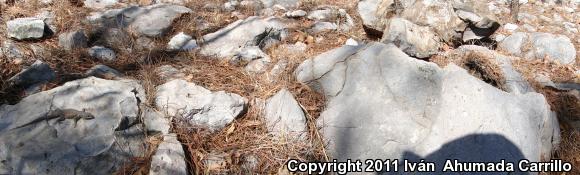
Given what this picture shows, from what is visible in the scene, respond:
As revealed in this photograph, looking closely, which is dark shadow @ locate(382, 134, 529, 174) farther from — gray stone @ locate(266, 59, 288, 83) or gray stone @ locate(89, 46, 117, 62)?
gray stone @ locate(89, 46, 117, 62)

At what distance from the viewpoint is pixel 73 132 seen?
2143mm

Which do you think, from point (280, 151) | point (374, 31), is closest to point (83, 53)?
point (280, 151)

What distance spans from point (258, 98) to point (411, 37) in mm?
1489

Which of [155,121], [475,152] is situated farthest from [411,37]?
[155,121]

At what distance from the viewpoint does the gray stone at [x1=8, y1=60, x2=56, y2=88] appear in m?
2.51

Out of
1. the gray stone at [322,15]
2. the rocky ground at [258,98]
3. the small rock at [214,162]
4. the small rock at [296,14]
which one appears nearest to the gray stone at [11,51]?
the rocky ground at [258,98]

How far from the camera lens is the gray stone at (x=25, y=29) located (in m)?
3.12

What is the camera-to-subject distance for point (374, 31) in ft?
12.4

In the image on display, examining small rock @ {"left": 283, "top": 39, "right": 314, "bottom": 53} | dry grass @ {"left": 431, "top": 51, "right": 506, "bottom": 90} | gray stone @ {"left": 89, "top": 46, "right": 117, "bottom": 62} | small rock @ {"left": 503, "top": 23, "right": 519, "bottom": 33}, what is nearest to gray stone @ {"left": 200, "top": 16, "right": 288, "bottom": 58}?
small rock @ {"left": 283, "top": 39, "right": 314, "bottom": 53}

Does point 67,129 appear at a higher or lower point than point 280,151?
higher

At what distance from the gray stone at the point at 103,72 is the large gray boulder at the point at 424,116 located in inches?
52.4

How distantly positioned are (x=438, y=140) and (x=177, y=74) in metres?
1.71

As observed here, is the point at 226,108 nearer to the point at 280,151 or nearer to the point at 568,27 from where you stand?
the point at 280,151

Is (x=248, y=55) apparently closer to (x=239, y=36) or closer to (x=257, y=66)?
(x=257, y=66)
